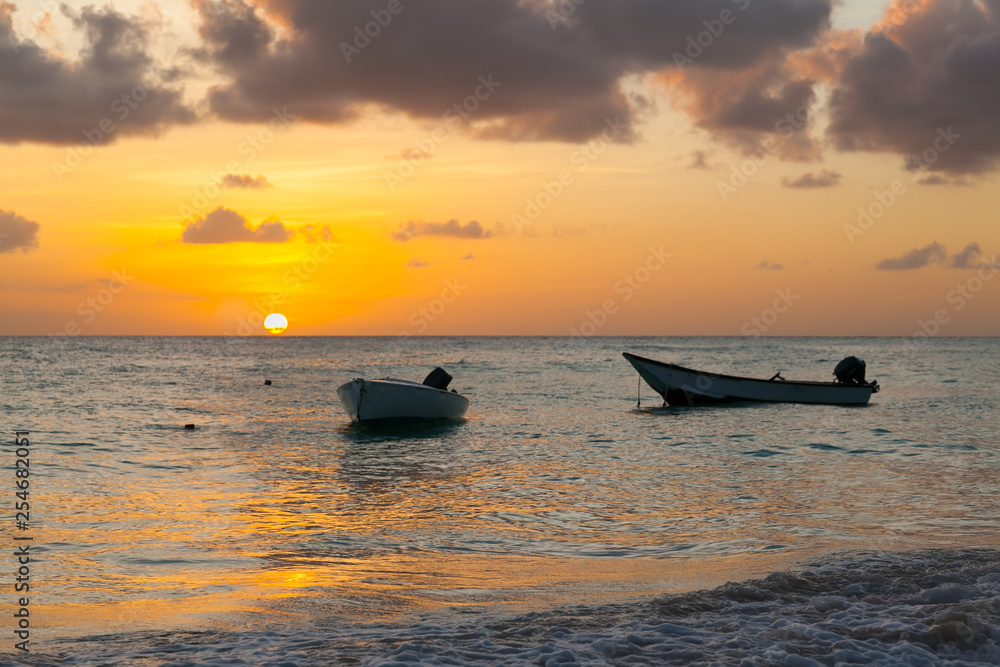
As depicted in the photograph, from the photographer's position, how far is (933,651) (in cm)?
700

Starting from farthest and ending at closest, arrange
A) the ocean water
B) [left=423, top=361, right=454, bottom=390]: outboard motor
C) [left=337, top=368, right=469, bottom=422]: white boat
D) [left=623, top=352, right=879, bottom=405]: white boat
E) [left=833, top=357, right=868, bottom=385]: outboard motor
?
[left=833, top=357, right=868, bottom=385]: outboard motor < [left=623, top=352, right=879, bottom=405]: white boat < [left=423, top=361, right=454, bottom=390]: outboard motor < [left=337, top=368, right=469, bottom=422]: white boat < the ocean water

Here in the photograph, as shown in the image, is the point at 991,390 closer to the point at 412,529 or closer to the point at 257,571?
the point at 412,529

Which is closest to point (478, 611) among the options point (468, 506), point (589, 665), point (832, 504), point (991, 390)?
point (589, 665)

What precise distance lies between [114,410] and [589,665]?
108ft

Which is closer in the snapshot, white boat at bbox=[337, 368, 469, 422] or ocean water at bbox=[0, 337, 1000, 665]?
ocean water at bbox=[0, 337, 1000, 665]

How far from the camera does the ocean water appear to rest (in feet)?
23.8

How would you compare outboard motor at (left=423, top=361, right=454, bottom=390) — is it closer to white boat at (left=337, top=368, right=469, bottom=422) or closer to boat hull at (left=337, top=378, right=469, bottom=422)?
white boat at (left=337, top=368, right=469, bottom=422)

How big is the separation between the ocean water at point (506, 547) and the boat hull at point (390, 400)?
181cm

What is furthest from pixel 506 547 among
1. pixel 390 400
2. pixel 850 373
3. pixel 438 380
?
pixel 850 373

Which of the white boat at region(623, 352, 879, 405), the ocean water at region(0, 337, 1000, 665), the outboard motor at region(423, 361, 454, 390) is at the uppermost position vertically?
the outboard motor at region(423, 361, 454, 390)

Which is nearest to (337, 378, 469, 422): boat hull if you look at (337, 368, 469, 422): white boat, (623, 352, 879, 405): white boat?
(337, 368, 469, 422): white boat

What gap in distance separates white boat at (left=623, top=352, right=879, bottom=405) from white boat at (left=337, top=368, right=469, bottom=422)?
1170 centimetres

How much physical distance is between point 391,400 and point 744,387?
1839 cm

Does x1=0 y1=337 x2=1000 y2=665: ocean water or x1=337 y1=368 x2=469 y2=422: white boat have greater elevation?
x1=337 y1=368 x2=469 y2=422: white boat
